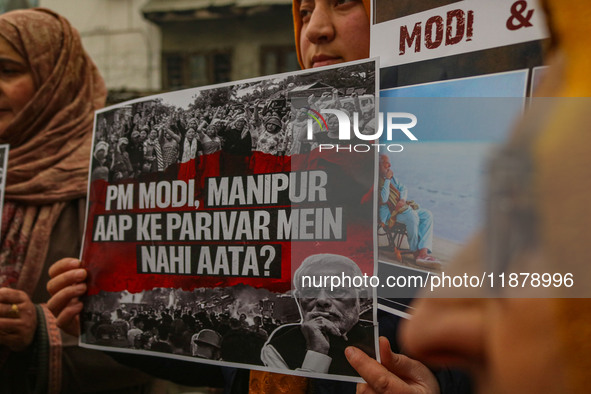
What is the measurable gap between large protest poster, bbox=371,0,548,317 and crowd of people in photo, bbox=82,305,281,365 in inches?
7.2

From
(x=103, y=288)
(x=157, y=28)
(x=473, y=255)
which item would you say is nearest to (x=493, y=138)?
(x=473, y=255)

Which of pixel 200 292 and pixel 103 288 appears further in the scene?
pixel 103 288

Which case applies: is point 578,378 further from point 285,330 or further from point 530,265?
point 285,330

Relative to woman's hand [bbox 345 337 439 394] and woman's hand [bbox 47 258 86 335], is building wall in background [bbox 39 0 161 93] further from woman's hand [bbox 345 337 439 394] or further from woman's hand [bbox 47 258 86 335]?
woman's hand [bbox 345 337 439 394]

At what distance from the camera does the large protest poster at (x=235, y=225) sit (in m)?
0.61

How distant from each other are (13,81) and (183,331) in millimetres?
889

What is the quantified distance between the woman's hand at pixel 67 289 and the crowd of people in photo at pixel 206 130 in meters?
0.16

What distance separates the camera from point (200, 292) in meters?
0.73

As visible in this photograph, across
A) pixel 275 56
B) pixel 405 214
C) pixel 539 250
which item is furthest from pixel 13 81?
pixel 275 56

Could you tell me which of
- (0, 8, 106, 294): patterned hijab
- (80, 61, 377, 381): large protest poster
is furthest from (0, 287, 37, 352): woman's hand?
(80, 61, 377, 381): large protest poster

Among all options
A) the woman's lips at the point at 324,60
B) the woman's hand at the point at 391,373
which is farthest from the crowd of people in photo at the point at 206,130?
the woman's hand at the point at 391,373

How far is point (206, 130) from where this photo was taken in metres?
0.75

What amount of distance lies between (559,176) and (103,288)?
0.78 metres

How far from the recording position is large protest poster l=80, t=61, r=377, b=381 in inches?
24.0
